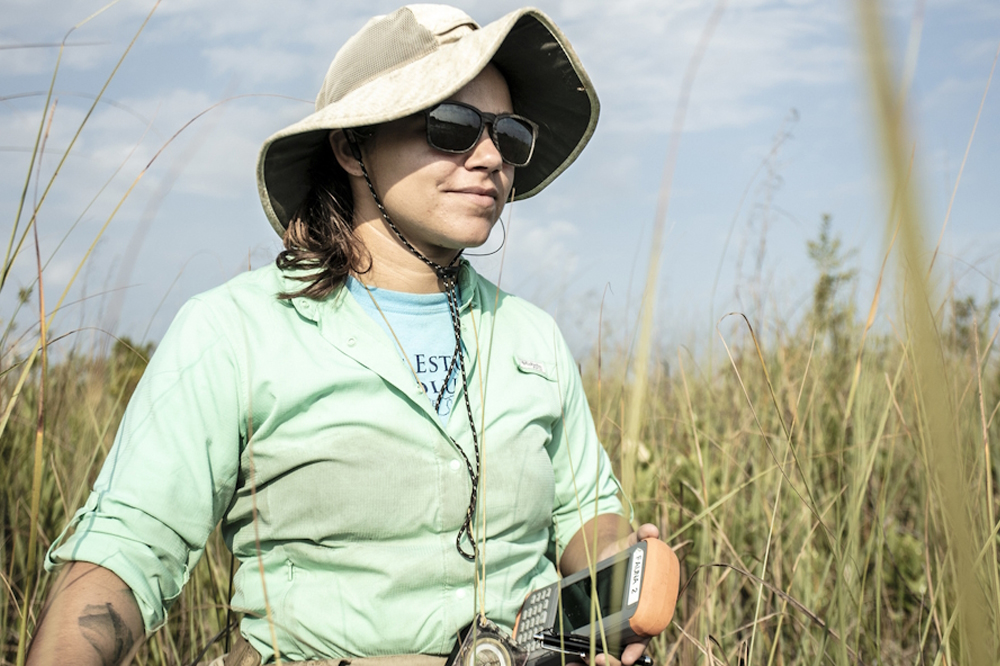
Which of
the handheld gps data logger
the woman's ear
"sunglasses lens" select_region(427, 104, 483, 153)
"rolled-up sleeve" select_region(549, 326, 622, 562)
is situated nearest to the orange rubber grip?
the handheld gps data logger

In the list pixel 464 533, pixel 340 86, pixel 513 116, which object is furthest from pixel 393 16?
pixel 464 533

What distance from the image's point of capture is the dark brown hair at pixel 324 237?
1.84 meters

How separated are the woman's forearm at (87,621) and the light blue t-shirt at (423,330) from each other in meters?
0.75

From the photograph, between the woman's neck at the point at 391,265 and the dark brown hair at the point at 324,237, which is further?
the woman's neck at the point at 391,265

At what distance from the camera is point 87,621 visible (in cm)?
129

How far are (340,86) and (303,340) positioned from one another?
75 centimetres

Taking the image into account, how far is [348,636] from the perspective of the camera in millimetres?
1573

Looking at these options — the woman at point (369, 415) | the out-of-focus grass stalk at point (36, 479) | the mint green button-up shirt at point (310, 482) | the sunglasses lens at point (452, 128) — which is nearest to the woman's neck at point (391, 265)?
the woman at point (369, 415)

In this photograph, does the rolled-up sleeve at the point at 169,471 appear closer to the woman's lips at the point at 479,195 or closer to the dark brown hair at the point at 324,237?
the dark brown hair at the point at 324,237

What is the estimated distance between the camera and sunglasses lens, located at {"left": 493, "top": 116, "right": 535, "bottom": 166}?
76.3 inches

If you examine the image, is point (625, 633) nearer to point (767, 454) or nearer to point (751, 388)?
point (767, 454)

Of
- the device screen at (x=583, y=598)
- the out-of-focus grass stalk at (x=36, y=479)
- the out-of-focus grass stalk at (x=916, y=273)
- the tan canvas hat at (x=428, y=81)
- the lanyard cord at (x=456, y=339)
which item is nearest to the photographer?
the out-of-focus grass stalk at (x=916, y=273)

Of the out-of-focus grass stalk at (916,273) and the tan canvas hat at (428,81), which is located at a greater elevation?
the tan canvas hat at (428,81)

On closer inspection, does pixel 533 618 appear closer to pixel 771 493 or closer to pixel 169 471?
pixel 169 471
